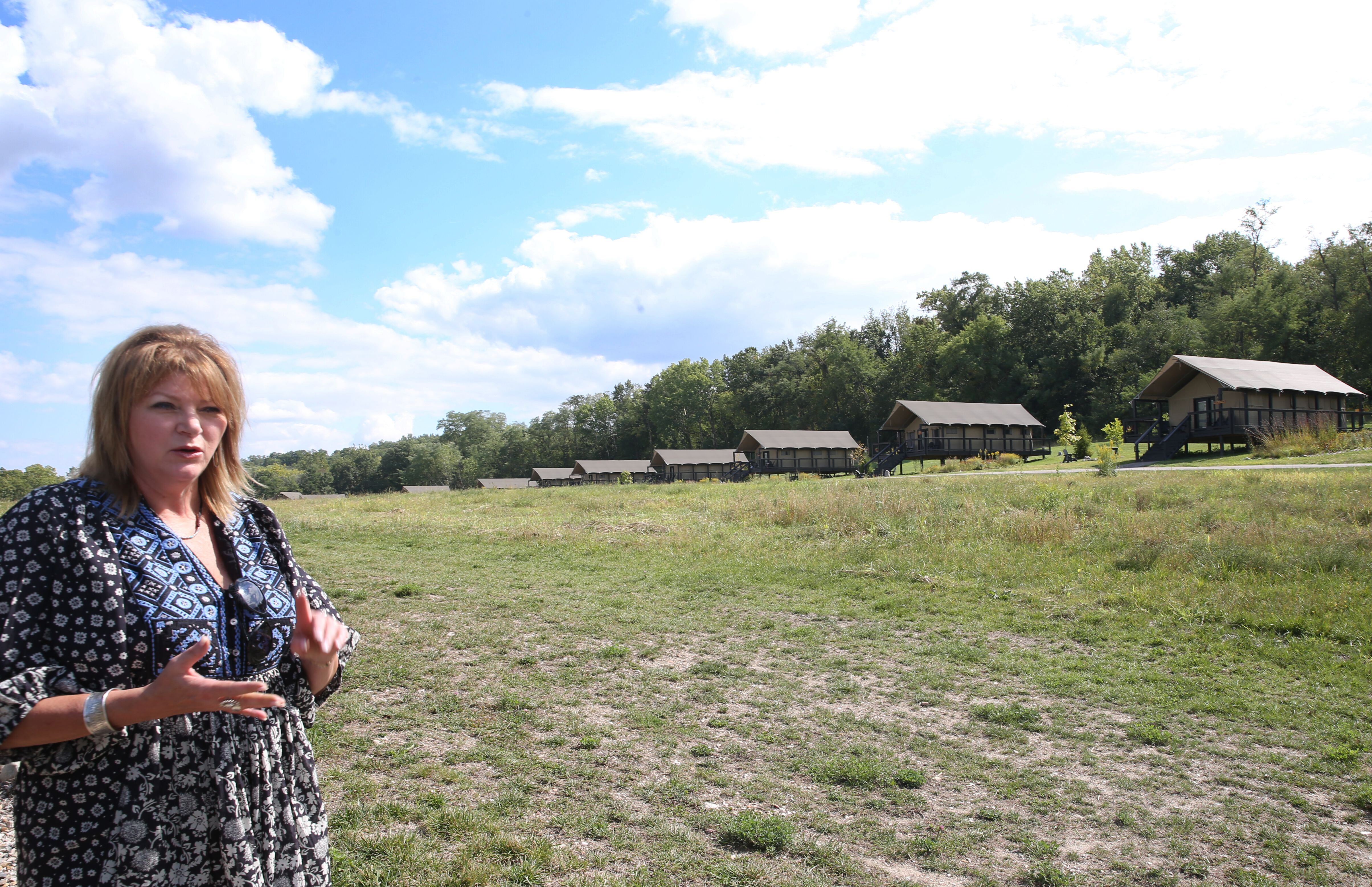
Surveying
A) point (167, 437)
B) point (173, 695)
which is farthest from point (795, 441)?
point (173, 695)

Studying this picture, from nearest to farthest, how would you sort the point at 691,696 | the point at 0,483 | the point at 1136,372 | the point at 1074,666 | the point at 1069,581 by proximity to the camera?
the point at 691,696, the point at 1074,666, the point at 1069,581, the point at 0,483, the point at 1136,372

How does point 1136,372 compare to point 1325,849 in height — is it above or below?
above

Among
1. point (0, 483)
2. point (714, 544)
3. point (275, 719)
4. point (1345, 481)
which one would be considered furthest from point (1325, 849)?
point (0, 483)

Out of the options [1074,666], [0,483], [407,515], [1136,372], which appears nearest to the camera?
[1074,666]

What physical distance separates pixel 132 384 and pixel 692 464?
211 ft

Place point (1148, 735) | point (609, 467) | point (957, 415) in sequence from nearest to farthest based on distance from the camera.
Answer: point (1148, 735), point (957, 415), point (609, 467)

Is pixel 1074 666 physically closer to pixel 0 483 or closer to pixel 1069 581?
pixel 1069 581

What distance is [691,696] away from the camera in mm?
6191

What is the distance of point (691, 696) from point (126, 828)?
16.0 ft

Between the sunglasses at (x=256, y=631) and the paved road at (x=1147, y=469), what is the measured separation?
23413 mm

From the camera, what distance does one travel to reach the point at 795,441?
2234 inches

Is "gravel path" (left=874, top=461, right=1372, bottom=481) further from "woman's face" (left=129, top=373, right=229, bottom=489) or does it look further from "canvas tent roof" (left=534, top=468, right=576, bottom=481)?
"canvas tent roof" (left=534, top=468, right=576, bottom=481)

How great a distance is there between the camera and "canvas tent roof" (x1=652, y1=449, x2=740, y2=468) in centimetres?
6525

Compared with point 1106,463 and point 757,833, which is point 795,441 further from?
point 757,833
